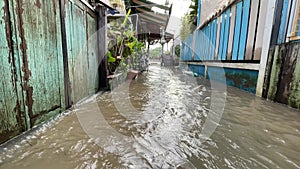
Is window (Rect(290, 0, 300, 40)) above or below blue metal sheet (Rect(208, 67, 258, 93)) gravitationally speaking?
above

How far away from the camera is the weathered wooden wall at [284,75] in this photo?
2438 millimetres

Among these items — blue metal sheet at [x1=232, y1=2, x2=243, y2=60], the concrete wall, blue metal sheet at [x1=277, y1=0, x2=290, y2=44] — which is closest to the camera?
blue metal sheet at [x1=277, y1=0, x2=290, y2=44]

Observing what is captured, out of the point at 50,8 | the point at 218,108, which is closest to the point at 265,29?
the point at 218,108

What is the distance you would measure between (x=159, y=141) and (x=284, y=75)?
261 cm

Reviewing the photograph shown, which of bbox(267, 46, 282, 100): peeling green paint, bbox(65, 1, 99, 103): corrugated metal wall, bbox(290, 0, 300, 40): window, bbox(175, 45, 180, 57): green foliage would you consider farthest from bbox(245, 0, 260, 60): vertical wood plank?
bbox(175, 45, 180, 57): green foliage

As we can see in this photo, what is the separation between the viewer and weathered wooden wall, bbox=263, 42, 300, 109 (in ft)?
8.00

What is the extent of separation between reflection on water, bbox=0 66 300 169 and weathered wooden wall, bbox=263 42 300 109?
354 mm

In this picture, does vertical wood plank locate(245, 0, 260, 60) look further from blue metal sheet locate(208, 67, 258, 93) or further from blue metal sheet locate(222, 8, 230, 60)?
blue metal sheet locate(222, 8, 230, 60)

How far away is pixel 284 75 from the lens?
2.65 m

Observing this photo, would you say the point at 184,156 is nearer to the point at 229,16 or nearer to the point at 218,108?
the point at 218,108

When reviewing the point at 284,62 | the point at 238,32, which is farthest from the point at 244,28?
the point at 284,62

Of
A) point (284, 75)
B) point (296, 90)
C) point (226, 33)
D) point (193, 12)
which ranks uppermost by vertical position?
point (193, 12)

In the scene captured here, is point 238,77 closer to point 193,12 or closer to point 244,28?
point 244,28

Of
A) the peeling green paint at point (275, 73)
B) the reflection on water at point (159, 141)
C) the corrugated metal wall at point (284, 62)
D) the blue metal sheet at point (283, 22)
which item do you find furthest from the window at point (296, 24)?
the reflection on water at point (159, 141)
